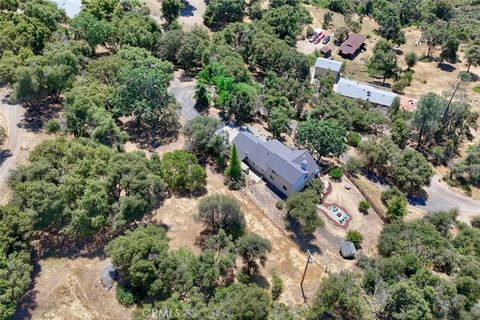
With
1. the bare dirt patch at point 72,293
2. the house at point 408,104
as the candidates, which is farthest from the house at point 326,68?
the bare dirt patch at point 72,293

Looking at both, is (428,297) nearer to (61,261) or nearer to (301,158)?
(301,158)

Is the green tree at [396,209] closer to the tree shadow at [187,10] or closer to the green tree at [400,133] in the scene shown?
the green tree at [400,133]

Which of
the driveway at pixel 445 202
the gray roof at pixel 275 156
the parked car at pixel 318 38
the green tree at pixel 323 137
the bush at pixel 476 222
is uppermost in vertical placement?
the green tree at pixel 323 137

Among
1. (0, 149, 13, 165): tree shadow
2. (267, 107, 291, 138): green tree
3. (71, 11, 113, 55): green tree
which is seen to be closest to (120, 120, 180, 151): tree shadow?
(267, 107, 291, 138): green tree

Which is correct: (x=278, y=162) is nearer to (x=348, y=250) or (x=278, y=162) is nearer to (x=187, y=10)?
(x=348, y=250)

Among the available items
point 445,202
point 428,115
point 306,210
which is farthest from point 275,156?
point 428,115

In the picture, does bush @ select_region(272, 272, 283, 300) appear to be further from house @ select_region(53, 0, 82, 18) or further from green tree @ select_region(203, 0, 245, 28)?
green tree @ select_region(203, 0, 245, 28)
